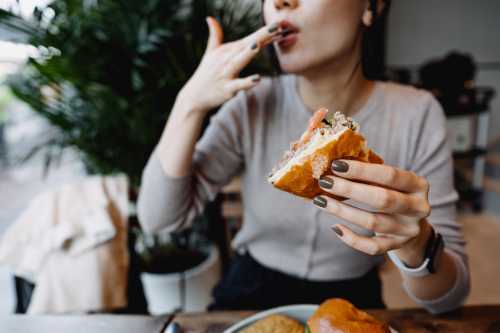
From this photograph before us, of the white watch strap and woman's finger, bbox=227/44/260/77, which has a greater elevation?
woman's finger, bbox=227/44/260/77

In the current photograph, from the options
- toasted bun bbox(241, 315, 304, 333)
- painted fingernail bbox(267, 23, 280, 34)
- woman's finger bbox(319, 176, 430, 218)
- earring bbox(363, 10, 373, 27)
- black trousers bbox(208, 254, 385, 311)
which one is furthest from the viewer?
black trousers bbox(208, 254, 385, 311)

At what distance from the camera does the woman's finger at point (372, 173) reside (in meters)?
0.52

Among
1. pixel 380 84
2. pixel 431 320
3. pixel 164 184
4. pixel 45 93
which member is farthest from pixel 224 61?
pixel 45 93

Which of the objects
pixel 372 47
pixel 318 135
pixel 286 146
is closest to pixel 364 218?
pixel 318 135

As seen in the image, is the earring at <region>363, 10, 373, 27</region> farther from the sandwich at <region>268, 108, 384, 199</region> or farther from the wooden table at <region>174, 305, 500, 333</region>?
the wooden table at <region>174, 305, 500, 333</region>

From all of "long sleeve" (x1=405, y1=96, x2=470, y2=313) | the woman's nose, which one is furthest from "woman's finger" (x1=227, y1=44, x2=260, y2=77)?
"long sleeve" (x1=405, y1=96, x2=470, y2=313)

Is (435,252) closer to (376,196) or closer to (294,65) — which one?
(376,196)

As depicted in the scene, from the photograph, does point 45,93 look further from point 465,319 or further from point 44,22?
point 465,319

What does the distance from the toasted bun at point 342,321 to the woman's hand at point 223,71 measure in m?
0.50

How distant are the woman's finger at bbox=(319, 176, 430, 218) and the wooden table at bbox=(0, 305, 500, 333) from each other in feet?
1.18

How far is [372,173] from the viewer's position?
0.52 meters

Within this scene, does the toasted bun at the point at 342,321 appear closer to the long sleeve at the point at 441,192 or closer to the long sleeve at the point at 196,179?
the long sleeve at the point at 441,192

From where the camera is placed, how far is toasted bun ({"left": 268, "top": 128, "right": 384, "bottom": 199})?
0.56 metres

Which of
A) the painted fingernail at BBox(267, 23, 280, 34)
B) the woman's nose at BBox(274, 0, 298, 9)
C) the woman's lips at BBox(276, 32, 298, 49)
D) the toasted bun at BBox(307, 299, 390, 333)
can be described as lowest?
the toasted bun at BBox(307, 299, 390, 333)
